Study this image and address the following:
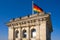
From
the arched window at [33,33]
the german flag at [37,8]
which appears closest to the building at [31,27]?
the arched window at [33,33]

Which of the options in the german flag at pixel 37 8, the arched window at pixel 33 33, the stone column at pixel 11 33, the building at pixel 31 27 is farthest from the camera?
the stone column at pixel 11 33

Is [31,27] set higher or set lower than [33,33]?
higher

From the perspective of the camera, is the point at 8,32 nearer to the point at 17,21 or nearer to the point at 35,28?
the point at 17,21

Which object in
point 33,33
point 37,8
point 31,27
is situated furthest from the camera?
point 37,8

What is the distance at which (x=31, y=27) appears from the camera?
45.1 metres

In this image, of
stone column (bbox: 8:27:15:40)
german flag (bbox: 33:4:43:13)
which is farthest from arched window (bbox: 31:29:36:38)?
stone column (bbox: 8:27:15:40)

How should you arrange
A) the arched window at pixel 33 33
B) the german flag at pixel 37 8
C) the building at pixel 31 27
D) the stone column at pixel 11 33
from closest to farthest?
the building at pixel 31 27, the arched window at pixel 33 33, the german flag at pixel 37 8, the stone column at pixel 11 33

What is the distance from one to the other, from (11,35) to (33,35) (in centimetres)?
577

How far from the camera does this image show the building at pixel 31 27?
141ft

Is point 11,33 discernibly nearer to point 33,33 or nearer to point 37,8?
point 33,33

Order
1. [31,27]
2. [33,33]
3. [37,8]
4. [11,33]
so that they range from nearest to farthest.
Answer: [33,33] → [31,27] → [37,8] → [11,33]

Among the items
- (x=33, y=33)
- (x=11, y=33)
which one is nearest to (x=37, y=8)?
(x=33, y=33)

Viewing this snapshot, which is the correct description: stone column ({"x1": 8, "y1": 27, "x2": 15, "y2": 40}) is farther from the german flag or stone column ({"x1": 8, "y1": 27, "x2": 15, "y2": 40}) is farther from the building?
the german flag

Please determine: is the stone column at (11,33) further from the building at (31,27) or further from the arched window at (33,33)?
the arched window at (33,33)
